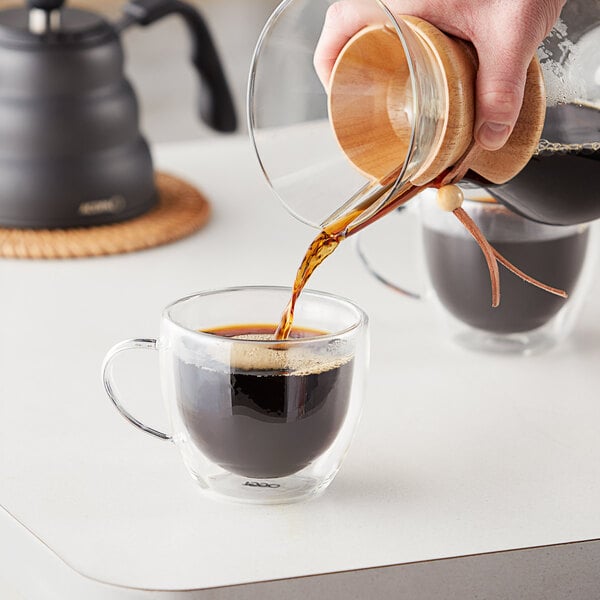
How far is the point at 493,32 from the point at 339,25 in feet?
0.39

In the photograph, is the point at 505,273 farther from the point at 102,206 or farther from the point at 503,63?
the point at 102,206

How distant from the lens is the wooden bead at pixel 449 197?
2.94 feet

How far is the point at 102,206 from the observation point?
1428 millimetres

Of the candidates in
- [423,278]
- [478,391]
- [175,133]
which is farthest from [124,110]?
[175,133]

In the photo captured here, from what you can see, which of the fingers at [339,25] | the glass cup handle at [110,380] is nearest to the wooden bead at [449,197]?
the fingers at [339,25]

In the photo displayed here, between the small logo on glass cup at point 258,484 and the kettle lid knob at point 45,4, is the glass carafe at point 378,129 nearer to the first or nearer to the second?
the small logo on glass cup at point 258,484

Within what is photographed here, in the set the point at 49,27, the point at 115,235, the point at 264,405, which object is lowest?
the point at 115,235

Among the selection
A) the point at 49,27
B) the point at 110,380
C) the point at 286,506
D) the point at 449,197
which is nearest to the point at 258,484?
the point at 286,506

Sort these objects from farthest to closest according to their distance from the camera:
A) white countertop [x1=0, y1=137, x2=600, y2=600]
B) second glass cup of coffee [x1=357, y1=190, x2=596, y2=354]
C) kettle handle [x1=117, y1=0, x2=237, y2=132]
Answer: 1. kettle handle [x1=117, y1=0, x2=237, y2=132]
2. second glass cup of coffee [x1=357, y1=190, x2=596, y2=354]
3. white countertop [x1=0, y1=137, x2=600, y2=600]

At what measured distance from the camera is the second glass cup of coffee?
3.41ft

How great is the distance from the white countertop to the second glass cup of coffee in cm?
3

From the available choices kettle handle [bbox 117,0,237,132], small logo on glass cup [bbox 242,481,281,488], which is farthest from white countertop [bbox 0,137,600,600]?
kettle handle [bbox 117,0,237,132]

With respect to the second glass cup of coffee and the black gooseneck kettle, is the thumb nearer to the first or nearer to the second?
the second glass cup of coffee

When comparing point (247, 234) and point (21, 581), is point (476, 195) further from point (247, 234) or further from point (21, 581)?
point (21, 581)
